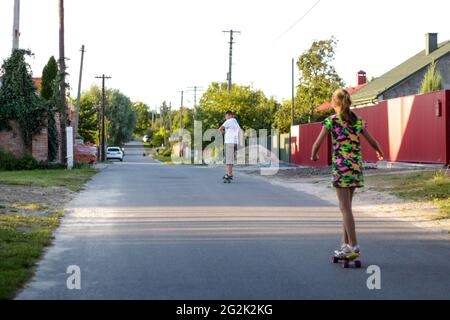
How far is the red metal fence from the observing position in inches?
745

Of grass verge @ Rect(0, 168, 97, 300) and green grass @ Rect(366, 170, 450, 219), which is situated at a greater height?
green grass @ Rect(366, 170, 450, 219)

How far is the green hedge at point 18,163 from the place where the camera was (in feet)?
98.9

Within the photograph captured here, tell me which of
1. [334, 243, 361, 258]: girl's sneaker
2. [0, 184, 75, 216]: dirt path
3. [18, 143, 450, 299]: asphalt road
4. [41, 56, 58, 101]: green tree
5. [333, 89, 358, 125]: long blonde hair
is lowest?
[18, 143, 450, 299]: asphalt road

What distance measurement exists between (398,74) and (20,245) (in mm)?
44904

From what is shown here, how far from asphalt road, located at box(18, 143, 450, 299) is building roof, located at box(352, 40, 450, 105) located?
35.5m

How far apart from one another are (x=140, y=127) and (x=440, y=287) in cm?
18453

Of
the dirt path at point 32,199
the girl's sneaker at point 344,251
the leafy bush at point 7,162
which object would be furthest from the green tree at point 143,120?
the girl's sneaker at point 344,251

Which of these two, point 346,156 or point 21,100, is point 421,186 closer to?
point 346,156

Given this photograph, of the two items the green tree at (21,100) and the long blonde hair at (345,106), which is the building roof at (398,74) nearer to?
the green tree at (21,100)

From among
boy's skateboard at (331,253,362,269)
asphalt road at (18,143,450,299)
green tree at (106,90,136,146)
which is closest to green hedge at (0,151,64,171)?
asphalt road at (18,143,450,299)

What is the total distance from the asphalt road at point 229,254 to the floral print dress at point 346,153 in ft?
2.90

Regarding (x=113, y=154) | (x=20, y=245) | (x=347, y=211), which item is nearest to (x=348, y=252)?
(x=347, y=211)

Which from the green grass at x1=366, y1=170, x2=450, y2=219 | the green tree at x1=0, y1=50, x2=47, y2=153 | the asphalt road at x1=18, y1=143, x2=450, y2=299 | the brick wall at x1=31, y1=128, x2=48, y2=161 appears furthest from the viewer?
the brick wall at x1=31, y1=128, x2=48, y2=161

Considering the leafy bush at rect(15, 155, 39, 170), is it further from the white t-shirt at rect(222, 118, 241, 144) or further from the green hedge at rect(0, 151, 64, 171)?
the white t-shirt at rect(222, 118, 241, 144)
